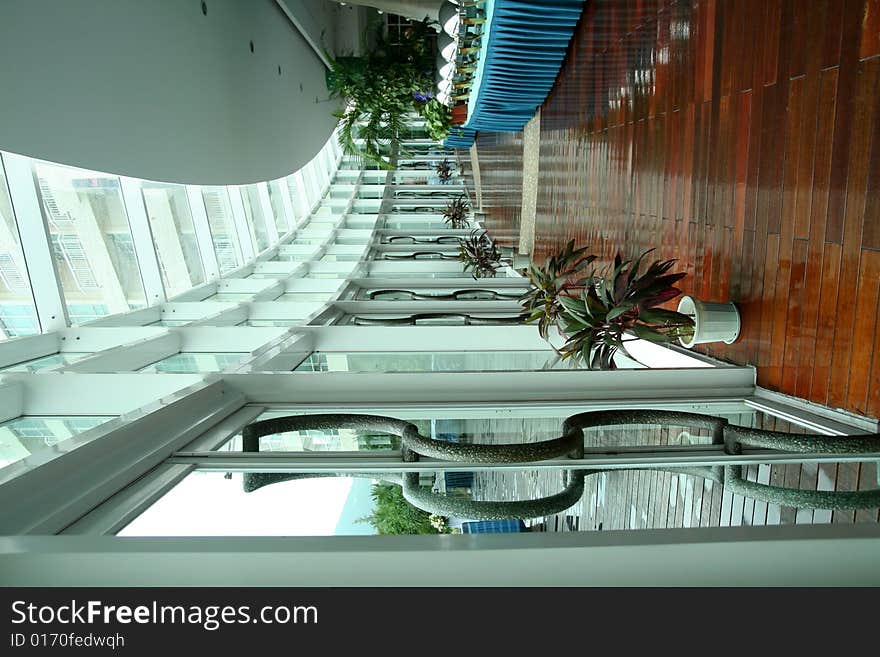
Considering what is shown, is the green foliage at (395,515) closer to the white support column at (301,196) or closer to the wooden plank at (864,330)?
the wooden plank at (864,330)

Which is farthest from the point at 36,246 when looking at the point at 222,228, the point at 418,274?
the point at 418,274

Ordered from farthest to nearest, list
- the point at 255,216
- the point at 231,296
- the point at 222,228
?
1. the point at 255,216
2. the point at 222,228
3. the point at 231,296

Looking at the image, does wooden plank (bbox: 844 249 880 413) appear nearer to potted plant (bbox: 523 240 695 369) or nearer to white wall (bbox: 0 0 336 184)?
potted plant (bbox: 523 240 695 369)

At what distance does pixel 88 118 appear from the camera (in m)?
4.11

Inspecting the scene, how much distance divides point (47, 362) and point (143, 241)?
2388 mm

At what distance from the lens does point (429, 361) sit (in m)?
3.13

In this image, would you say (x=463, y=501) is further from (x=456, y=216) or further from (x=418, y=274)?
(x=456, y=216)

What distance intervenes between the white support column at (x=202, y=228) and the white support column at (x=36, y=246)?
136 inches

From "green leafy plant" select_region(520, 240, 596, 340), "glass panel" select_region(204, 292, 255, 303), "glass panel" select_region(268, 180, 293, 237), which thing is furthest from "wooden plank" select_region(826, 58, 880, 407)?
"glass panel" select_region(268, 180, 293, 237)

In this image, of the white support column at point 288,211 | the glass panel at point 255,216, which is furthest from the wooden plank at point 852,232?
the white support column at point 288,211

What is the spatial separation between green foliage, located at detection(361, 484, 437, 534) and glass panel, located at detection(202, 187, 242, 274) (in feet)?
→ 23.3

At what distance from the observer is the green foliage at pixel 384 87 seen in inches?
509

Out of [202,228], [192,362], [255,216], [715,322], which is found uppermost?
[255,216]
